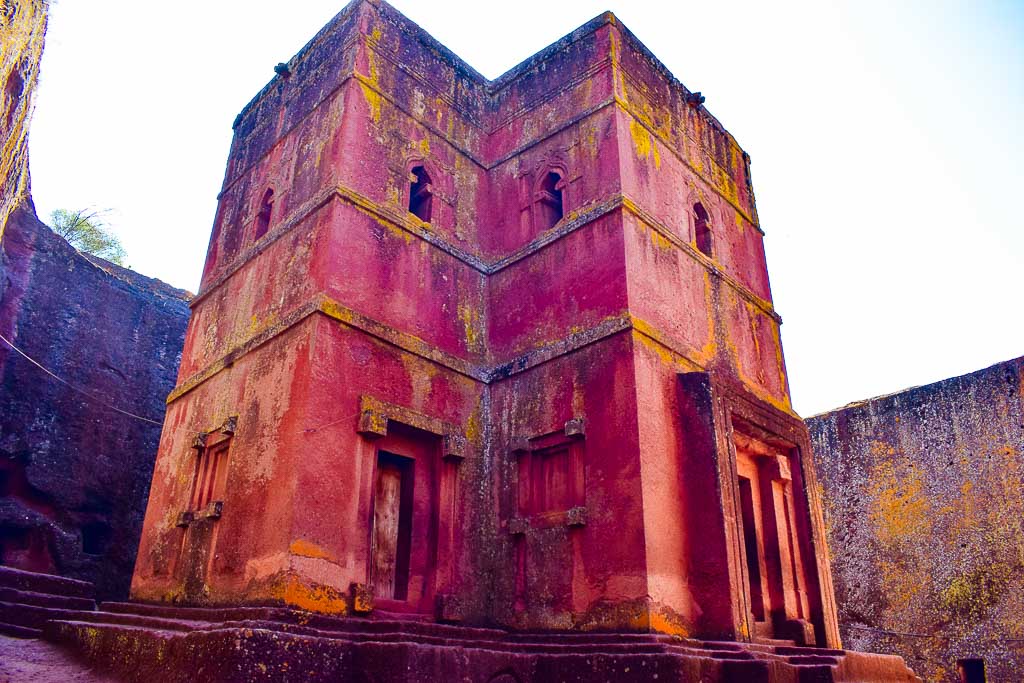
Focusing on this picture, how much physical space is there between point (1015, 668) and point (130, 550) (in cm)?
1339

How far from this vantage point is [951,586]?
11.8 meters

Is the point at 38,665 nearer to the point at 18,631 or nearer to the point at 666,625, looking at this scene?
the point at 18,631

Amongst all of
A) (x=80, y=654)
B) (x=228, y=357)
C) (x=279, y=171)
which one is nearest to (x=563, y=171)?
(x=279, y=171)

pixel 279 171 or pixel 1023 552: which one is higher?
pixel 279 171

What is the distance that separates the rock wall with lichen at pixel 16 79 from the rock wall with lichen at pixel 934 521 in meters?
12.7

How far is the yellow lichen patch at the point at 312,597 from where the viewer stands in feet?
20.5

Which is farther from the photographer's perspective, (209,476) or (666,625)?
(209,476)

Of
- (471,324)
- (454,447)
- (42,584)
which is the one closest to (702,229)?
(471,324)

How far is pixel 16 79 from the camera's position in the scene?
4773 millimetres

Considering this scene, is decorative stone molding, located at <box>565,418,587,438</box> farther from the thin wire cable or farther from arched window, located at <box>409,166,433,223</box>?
the thin wire cable

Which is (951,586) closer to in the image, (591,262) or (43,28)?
(591,262)

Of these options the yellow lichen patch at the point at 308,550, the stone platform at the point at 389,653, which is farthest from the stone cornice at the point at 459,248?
the stone platform at the point at 389,653

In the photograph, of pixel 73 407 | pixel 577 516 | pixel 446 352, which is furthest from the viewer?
pixel 73 407

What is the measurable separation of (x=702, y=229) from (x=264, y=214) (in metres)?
5.62
